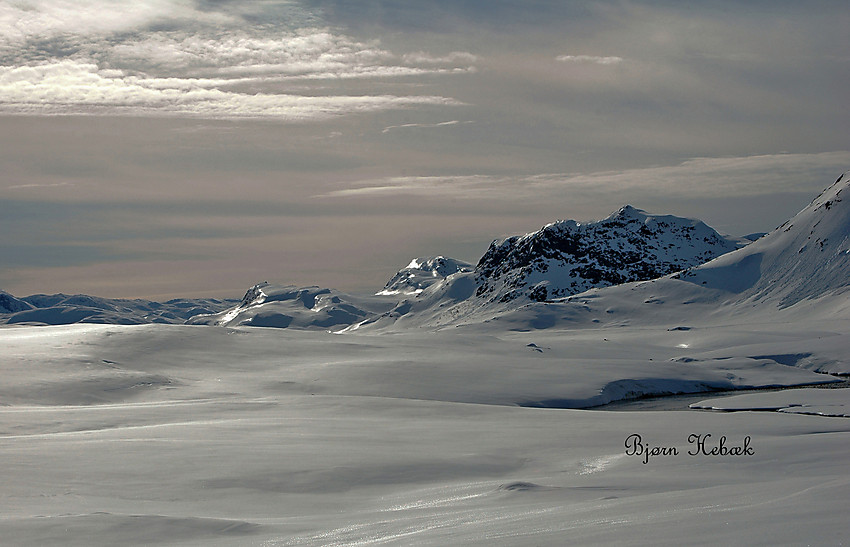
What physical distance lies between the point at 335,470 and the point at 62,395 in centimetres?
2652

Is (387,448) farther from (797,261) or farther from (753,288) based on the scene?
(797,261)

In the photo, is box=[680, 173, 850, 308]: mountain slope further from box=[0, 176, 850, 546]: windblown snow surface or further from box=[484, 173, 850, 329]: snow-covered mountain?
box=[0, 176, 850, 546]: windblown snow surface

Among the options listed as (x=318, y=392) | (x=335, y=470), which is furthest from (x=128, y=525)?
(x=318, y=392)

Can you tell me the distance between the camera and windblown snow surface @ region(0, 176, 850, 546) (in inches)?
476

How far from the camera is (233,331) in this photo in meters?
67.4

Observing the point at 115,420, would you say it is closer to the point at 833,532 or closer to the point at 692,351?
the point at 833,532

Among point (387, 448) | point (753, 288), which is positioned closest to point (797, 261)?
point (753, 288)

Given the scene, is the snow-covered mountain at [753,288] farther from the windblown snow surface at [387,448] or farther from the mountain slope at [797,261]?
the windblown snow surface at [387,448]

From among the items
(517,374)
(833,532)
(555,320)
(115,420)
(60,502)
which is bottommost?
(555,320)

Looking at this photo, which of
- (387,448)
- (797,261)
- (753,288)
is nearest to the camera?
(387,448)

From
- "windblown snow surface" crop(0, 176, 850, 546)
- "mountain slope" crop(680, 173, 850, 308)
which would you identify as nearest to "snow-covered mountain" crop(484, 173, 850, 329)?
"mountain slope" crop(680, 173, 850, 308)

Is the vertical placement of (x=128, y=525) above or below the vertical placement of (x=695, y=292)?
above

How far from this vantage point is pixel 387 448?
2283 centimetres

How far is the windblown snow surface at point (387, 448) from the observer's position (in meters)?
12.1
